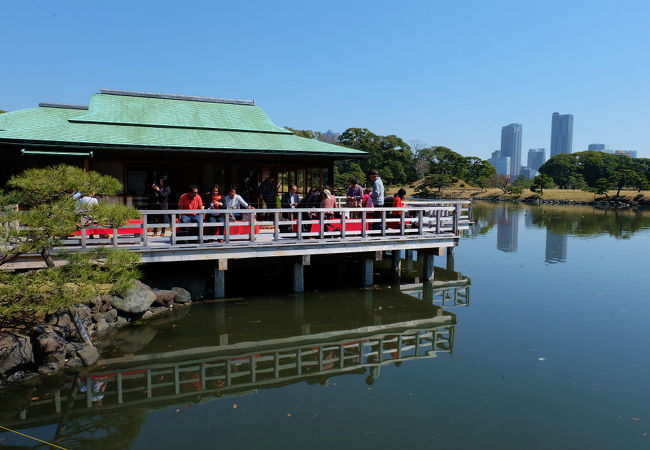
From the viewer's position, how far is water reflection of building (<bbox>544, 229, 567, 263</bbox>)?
23.3 metres

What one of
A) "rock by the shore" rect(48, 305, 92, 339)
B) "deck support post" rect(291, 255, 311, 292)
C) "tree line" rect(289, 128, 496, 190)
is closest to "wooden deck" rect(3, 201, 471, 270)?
"deck support post" rect(291, 255, 311, 292)

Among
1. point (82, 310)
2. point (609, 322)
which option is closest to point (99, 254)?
point (82, 310)

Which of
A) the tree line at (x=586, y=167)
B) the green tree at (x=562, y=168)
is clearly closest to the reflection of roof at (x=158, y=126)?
the tree line at (x=586, y=167)

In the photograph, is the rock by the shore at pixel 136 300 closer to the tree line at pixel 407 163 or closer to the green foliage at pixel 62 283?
the green foliage at pixel 62 283

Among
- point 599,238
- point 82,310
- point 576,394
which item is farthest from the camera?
point 599,238

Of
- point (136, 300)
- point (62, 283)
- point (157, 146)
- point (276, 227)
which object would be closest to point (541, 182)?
point (276, 227)

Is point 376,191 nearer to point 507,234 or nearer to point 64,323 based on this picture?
point 64,323

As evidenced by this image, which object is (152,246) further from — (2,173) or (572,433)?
(572,433)

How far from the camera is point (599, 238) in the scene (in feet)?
102

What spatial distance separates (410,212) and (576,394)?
8.61 m

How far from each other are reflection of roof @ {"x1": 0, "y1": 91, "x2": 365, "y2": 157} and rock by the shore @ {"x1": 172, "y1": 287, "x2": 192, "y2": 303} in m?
4.57

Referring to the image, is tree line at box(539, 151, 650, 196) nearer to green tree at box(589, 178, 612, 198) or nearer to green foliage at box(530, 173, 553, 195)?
green foliage at box(530, 173, 553, 195)

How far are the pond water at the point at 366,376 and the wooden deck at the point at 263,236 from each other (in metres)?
1.69

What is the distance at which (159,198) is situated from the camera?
15.7 meters
